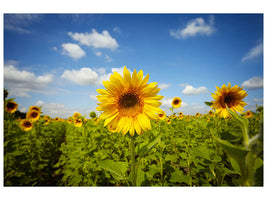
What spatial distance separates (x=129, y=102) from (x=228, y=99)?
1.43 meters

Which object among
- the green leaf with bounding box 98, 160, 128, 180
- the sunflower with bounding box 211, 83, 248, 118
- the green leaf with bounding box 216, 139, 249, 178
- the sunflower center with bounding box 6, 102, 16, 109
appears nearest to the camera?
the green leaf with bounding box 216, 139, 249, 178

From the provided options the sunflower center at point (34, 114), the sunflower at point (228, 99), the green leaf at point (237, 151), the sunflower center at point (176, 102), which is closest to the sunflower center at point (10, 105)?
the sunflower center at point (34, 114)

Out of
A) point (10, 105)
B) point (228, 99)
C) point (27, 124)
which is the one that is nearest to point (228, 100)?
point (228, 99)

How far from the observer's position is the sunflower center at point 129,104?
1.17 meters

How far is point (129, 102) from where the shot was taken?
119cm

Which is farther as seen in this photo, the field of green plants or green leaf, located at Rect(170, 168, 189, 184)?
green leaf, located at Rect(170, 168, 189, 184)

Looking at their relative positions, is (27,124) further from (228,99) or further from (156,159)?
(228,99)

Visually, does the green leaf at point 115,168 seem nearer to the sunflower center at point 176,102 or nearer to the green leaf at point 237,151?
the green leaf at point 237,151

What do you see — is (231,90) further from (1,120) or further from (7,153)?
(7,153)

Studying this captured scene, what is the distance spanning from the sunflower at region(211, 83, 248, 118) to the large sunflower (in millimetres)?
1068

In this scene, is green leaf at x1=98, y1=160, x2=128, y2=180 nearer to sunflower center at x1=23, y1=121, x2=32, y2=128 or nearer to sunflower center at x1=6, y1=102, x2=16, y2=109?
sunflower center at x1=6, y1=102, x2=16, y2=109

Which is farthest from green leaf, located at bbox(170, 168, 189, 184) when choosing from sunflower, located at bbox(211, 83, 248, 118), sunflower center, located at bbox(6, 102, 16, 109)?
sunflower center, located at bbox(6, 102, 16, 109)

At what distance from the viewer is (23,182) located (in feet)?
7.58

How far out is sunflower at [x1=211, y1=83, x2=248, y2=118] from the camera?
1.68 m
